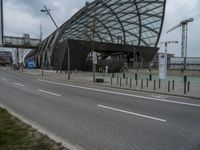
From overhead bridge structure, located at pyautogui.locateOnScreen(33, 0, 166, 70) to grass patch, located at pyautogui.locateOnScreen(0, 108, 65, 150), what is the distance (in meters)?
43.4

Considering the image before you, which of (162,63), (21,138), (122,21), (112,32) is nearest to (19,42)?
(112,32)

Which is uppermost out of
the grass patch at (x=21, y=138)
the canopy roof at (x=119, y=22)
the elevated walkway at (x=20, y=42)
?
the canopy roof at (x=119, y=22)

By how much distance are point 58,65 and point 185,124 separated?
5721 centimetres

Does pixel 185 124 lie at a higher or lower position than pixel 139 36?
lower

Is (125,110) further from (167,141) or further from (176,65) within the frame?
(176,65)

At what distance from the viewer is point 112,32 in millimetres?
86938

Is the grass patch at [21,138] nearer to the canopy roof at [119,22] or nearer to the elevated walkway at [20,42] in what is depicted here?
the canopy roof at [119,22]

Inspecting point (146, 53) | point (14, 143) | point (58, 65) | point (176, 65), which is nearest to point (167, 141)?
point (14, 143)

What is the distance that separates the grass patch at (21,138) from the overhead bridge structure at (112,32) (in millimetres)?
43427

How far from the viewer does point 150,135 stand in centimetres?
729

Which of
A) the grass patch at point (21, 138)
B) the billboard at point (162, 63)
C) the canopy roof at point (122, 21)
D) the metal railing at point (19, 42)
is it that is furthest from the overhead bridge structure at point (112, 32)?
the grass patch at point (21, 138)

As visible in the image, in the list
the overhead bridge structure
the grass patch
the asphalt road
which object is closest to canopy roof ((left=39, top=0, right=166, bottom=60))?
the overhead bridge structure

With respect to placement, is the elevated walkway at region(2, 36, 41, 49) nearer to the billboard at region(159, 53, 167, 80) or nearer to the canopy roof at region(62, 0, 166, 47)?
the canopy roof at region(62, 0, 166, 47)

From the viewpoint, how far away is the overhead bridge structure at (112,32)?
61.7 m
